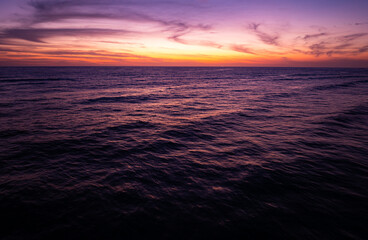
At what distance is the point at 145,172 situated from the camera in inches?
364

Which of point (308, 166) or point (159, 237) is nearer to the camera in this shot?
point (159, 237)

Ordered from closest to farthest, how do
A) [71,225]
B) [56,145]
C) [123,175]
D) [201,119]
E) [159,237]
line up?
[159,237] → [71,225] → [123,175] → [56,145] → [201,119]

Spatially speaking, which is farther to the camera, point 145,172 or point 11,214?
point 145,172

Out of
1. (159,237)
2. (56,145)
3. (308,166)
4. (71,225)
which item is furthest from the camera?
(56,145)

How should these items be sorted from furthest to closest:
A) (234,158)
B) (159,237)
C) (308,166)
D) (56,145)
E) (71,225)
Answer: (56,145) → (234,158) → (308,166) → (71,225) → (159,237)

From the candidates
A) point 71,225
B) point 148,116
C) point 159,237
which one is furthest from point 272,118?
point 71,225

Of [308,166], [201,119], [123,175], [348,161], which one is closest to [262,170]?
[308,166]

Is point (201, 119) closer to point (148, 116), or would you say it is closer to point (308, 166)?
point (148, 116)

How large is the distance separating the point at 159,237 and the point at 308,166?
842 cm

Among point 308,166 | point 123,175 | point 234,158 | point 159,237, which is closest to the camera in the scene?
point 159,237

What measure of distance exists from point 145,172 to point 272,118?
15168mm

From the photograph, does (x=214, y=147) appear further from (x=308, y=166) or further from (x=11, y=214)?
(x=11, y=214)

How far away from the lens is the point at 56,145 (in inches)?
481

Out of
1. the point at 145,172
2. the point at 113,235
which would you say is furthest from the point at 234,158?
the point at 113,235
